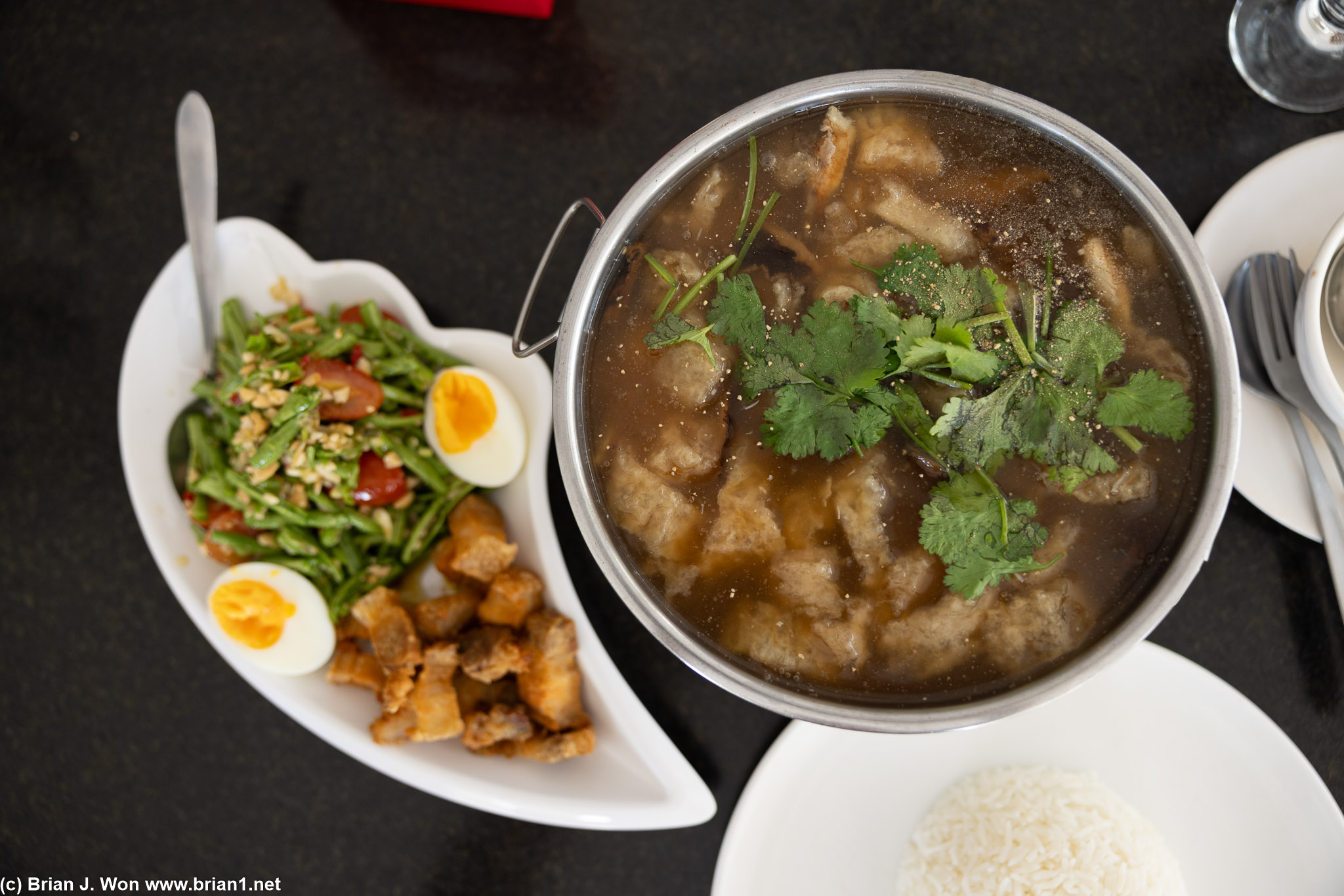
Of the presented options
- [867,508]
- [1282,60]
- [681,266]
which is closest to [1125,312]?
[867,508]

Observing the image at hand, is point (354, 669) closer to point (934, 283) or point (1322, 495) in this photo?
point (934, 283)

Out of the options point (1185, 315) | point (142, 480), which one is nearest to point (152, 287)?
point (142, 480)

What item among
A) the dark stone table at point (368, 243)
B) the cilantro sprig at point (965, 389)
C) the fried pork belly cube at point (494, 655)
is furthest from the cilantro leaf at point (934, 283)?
the fried pork belly cube at point (494, 655)

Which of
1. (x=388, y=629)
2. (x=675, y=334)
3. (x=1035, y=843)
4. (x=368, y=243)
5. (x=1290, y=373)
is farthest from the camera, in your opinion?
(x=368, y=243)

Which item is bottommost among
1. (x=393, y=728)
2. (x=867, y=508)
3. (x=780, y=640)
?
(x=393, y=728)

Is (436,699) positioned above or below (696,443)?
below

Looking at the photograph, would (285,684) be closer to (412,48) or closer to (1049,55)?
(412,48)

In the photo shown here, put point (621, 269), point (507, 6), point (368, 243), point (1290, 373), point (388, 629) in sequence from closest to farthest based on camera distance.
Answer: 1. point (621, 269)
2. point (1290, 373)
3. point (388, 629)
4. point (507, 6)
5. point (368, 243)
